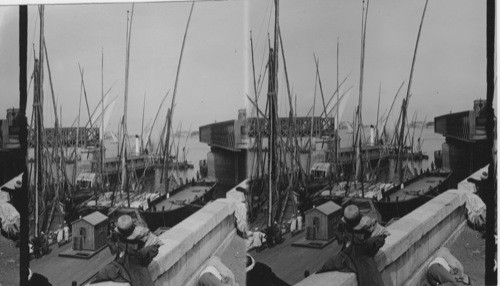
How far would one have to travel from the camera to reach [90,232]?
292cm

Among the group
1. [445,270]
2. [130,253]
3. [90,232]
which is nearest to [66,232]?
[90,232]

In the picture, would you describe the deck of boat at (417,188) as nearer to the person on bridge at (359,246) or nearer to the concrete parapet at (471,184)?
the concrete parapet at (471,184)

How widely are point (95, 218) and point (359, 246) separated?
4.79 feet

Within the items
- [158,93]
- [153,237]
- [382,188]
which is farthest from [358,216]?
Answer: [158,93]

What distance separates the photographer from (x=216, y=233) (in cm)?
319

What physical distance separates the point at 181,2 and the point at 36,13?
820 mm

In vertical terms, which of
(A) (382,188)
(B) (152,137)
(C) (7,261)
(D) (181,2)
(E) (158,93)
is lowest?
(C) (7,261)

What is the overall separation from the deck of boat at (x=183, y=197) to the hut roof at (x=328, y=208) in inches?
27.5

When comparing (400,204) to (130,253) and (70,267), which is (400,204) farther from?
(70,267)

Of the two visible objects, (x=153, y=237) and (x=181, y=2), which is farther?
(x=181, y=2)

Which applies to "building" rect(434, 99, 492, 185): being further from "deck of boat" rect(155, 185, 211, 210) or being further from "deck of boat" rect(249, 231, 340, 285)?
"deck of boat" rect(155, 185, 211, 210)

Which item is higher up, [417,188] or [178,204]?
[417,188]

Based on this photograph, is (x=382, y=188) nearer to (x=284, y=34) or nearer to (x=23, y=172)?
(x=284, y=34)

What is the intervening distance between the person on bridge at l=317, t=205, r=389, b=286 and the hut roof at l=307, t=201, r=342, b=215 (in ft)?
0.29
